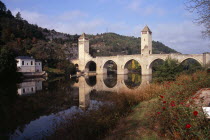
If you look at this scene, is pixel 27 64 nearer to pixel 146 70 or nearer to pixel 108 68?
pixel 146 70

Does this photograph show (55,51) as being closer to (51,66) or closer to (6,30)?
(51,66)

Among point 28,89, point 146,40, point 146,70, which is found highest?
point 146,40

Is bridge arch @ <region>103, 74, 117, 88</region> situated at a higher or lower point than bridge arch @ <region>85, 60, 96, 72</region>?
lower

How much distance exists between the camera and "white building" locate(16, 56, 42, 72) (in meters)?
31.3

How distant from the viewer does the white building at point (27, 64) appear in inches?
1234

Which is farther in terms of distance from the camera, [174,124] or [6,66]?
[6,66]

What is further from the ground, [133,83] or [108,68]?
[108,68]

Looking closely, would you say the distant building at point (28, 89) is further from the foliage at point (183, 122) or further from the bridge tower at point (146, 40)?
the bridge tower at point (146, 40)

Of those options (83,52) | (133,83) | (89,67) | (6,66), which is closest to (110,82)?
(133,83)

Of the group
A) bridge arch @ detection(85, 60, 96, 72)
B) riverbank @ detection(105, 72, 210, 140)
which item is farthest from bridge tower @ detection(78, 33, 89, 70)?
riverbank @ detection(105, 72, 210, 140)

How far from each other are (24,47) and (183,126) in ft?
137

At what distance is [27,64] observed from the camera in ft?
106

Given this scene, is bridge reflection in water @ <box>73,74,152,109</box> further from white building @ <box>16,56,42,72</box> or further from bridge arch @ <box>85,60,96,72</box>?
bridge arch @ <box>85,60,96,72</box>

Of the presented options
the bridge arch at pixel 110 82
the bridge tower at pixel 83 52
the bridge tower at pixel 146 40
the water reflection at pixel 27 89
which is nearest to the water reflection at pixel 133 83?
the bridge arch at pixel 110 82
